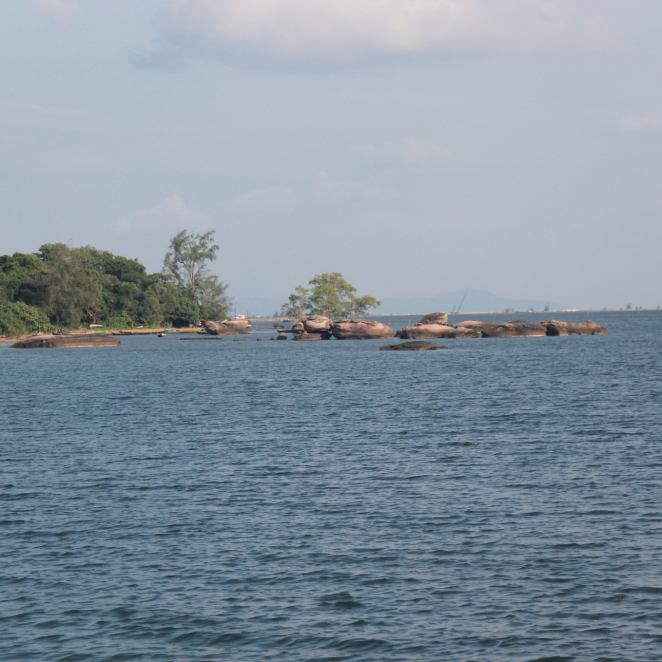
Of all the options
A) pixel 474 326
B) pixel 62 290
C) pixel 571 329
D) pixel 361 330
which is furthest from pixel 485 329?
pixel 62 290

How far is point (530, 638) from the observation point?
11.5 meters

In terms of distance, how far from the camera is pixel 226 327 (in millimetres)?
159250

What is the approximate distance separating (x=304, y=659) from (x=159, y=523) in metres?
8.07

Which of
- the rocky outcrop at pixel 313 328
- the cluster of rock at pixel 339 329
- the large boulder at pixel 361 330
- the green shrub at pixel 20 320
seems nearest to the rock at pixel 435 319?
the cluster of rock at pixel 339 329

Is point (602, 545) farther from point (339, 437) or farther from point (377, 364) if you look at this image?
point (377, 364)

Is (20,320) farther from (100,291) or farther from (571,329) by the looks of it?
(571,329)

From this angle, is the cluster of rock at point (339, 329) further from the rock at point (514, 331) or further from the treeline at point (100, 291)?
the treeline at point (100, 291)

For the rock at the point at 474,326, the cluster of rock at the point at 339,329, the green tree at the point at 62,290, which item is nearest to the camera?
the rock at the point at 474,326

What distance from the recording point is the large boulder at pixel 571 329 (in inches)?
5059

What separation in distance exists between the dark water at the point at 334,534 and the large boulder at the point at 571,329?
3587 inches

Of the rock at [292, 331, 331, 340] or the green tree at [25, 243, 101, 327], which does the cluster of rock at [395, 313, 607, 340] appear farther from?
the green tree at [25, 243, 101, 327]

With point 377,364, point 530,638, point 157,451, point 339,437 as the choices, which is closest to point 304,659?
point 530,638

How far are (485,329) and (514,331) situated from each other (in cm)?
490

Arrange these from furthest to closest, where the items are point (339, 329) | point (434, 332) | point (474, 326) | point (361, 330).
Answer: point (474, 326), point (339, 329), point (361, 330), point (434, 332)
